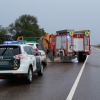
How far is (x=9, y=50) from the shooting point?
33.6ft

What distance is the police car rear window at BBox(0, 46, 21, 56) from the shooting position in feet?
33.2

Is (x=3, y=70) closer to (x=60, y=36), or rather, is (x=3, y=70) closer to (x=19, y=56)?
(x=19, y=56)

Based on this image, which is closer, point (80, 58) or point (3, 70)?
point (3, 70)

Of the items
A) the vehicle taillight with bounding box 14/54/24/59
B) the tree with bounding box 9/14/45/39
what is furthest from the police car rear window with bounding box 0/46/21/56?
the tree with bounding box 9/14/45/39

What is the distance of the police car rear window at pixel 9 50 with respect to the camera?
10.1m

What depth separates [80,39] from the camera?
22188mm

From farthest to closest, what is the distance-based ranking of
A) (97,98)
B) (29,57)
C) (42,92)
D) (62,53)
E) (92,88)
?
(62,53) < (29,57) < (92,88) < (42,92) < (97,98)

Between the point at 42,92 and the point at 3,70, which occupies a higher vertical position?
the point at 3,70

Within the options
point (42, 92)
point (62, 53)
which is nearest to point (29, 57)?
point (42, 92)

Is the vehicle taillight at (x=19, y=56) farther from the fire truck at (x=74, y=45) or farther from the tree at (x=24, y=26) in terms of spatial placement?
the tree at (x=24, y=26)

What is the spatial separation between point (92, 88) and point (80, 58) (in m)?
13.1

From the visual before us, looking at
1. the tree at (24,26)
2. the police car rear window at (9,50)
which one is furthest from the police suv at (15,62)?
the tree at (24,26)

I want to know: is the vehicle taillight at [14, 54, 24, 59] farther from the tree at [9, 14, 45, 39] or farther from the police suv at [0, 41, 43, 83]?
the tree at [9, 14, 45, 39]

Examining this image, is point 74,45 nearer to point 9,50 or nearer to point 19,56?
point 9,50
